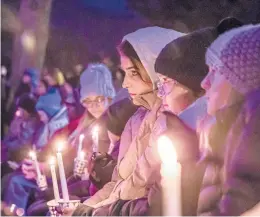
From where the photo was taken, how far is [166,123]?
200 centimetres

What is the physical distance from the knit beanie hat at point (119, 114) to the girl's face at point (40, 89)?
1.30 ft

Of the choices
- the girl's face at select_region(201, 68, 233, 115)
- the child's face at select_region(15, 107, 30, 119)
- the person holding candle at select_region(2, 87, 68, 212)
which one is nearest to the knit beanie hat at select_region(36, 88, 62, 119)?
the person holding candle at select_region(2, 87, 68, 212)

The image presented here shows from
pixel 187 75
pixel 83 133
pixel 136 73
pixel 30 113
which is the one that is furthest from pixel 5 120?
pixel 187 75

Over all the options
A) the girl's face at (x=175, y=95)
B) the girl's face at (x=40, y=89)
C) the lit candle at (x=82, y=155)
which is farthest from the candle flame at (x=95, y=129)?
the girl's face at (x=175, y=95)

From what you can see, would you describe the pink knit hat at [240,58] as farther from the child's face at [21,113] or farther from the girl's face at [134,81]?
the child's face at [21,113]

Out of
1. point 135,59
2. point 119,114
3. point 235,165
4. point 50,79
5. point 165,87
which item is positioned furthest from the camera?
point 50,79

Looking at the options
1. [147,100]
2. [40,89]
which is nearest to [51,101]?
[40,89]

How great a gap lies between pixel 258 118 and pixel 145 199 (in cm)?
48

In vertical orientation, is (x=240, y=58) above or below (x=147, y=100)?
above

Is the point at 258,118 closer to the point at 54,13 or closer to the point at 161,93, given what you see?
the point at 161,93

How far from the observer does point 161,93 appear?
2.11 metres

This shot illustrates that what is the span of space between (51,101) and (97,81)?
321 mm

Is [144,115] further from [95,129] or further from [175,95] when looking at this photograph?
[95,129]

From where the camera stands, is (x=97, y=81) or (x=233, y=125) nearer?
(x=233, y=125)
